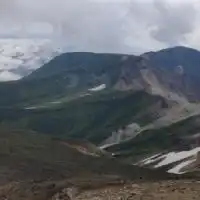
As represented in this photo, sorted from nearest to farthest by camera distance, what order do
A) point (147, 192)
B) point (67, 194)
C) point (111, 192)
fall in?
point (147, 192)
point (111, 192)
point (67, 194)

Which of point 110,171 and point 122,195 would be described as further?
point 110,171

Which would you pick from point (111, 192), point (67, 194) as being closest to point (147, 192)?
point (111, 192)

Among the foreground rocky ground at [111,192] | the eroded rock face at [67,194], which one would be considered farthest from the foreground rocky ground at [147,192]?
the eroded rock face at [67,194]

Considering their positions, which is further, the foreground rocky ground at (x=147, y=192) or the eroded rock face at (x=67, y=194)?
the eroded rock face at (x=67, y=194)

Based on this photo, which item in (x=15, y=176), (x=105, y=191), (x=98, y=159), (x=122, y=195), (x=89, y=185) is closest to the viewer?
(x=122, y=195)

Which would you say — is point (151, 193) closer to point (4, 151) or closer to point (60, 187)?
point (60, 187)

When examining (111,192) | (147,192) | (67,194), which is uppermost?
(67,194)

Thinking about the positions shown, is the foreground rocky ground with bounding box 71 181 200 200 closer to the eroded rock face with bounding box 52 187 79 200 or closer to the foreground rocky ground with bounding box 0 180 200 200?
the foreground rocky ground with bounding box 0 180 200 200

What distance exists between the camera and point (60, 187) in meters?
76.4

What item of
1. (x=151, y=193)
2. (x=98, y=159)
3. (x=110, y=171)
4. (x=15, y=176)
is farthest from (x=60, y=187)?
(x=98, y=159)

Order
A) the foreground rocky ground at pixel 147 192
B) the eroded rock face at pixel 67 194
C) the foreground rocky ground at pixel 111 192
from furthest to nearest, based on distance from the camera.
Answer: the eroded rock face at pixel 67 194, the foreground rocky ground at pixel 111 192, the foreground rocky ground at pixel 147 192

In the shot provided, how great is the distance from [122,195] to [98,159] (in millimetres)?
133305

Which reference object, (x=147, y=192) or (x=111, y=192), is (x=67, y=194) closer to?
(x=111, y=192)

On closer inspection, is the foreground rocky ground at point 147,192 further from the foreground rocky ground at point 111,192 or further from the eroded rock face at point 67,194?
the eroded rock face at point 67,194
